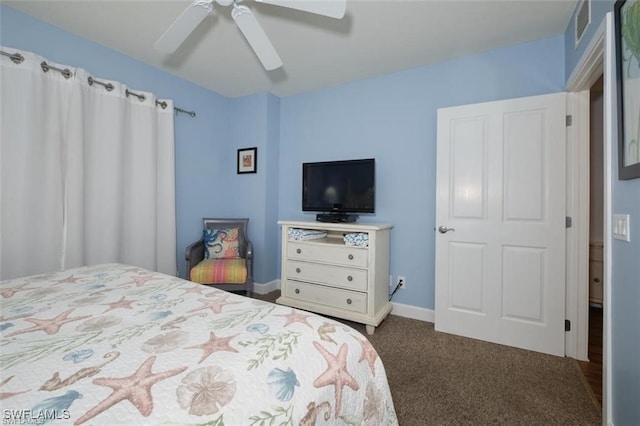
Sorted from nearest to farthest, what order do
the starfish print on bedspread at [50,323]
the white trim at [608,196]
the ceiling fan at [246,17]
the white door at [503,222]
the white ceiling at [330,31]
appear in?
the starfish print on bedspread at [50,323] → the white trim at [608,196] → the ceiling fan at [246,17] → the white ceiling at [330,31] → the white door at [503,222]

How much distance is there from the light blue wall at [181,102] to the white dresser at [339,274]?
51.2 inches

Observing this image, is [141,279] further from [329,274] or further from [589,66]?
[589,66]

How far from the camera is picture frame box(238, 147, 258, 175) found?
3455 millimetres

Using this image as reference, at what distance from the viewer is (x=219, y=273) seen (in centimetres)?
282

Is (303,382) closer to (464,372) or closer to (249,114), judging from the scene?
(464,372)

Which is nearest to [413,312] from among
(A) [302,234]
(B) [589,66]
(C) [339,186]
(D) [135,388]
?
(A) [302,234]

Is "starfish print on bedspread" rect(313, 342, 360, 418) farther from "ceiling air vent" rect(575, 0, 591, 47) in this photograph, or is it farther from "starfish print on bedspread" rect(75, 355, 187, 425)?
"ceiling air vent" rect(575, 0, 591, 47)

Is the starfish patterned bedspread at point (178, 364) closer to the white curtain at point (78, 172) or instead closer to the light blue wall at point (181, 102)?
Result: the white curtain at point (78, 172)

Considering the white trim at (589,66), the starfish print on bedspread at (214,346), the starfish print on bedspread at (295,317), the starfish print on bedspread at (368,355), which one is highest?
the white trim at (589,66)

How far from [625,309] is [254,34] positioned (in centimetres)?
232

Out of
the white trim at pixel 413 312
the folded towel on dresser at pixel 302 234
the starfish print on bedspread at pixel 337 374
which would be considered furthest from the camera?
the folded towel on dresser at pixel 302 234

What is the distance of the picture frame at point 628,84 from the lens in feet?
3.63

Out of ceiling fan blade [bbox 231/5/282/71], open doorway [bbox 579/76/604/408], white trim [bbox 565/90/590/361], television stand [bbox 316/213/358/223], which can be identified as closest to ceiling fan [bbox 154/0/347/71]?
ceiling fan blade [bbox 231/5/282/71]

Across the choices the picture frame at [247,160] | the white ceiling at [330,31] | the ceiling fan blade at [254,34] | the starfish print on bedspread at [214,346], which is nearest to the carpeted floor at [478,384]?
the starfish print on bedspread at [214,346]
